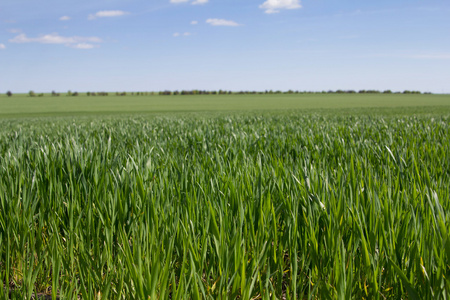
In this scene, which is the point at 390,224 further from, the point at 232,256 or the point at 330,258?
the point at 232,256

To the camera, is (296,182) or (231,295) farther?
(296,182)

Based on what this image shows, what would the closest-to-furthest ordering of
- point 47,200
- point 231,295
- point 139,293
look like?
point 139,293 < point 231,295 < point 47,200

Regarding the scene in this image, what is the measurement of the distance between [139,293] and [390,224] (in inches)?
41.1

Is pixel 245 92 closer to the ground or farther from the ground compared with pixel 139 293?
farther from the ground

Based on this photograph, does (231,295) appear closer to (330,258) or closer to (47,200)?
(330,258)

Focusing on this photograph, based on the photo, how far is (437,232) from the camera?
48.4 inches

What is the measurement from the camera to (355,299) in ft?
4.25

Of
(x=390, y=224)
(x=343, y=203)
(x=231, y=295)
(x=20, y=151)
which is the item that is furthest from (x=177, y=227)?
(x=20, y=151)

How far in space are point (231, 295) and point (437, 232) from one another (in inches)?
30.0

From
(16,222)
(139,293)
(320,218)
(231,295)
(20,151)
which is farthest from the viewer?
(20,151)

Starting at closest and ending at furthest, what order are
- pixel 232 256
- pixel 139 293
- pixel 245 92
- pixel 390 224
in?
pixel 139 293 < pixel 232 256 < pixel 390 224 < pixel 245 92

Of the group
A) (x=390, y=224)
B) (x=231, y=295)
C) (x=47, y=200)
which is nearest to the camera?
(x=231, y=295)

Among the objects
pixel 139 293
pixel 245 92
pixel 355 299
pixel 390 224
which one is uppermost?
pixel 245 92

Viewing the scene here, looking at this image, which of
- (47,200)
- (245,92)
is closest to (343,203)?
(47,200)
